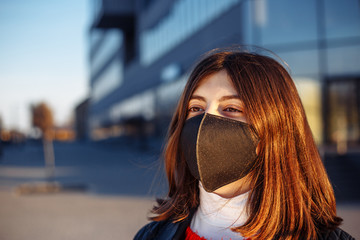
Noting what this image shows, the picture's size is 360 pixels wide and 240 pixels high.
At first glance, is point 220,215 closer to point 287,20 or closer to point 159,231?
point 159,231

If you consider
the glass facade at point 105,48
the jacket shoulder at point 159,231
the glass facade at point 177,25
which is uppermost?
the glass facade at point 105,48

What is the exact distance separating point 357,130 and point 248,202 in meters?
12.2

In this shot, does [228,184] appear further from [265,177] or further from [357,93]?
[357,93]

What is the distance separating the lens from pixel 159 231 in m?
1.75

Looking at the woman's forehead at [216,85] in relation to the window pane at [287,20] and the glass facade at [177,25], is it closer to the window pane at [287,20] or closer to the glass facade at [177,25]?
the window pane at [287,20]

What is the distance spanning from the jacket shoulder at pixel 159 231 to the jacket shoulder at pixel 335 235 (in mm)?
645

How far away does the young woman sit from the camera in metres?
1.45

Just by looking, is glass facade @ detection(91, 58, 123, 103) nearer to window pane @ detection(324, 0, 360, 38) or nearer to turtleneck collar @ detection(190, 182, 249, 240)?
window pane @ detection(324, 0, 360, 38)

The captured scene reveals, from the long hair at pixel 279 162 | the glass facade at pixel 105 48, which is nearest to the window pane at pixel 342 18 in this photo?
the long hair at pixel 279 162

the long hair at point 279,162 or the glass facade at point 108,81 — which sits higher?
the glass facade at point 108,81

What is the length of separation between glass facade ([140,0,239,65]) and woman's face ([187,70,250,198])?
44.1 ft

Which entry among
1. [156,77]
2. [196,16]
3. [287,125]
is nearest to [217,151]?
[287,125]

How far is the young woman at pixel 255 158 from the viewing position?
1.45m

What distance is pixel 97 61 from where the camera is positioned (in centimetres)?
5516
